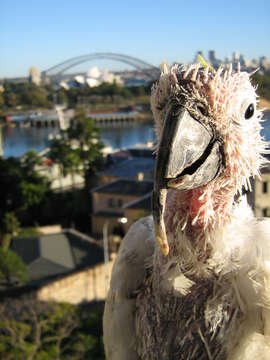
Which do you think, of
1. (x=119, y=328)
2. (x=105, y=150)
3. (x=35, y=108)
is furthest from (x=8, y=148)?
(x=119, y=328)

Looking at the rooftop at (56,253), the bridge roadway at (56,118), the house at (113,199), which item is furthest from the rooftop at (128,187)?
the bridge roadway at (56,118)

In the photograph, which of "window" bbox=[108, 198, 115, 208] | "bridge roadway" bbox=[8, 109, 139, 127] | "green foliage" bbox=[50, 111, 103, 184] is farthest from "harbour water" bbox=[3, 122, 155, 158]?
"window" bbox=[108, 198, 115, 208]

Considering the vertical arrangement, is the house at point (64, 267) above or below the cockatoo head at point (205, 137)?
below

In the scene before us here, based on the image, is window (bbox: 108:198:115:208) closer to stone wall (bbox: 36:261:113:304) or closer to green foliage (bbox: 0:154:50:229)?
green foliage (bbox: 0:154:50:229)

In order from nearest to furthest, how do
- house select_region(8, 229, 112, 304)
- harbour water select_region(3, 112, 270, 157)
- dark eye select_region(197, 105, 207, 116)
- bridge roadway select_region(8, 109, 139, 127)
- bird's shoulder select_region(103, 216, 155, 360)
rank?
dark eye select_region(197, 105, 207, 116) → bird's shoulder select_region(103, 216, 155, 360) → house select_region(8, 229, 112, 304) → bridge roadway select_region(8, 109, 139, 127) → harbour water select_region(3, 112, 270, 157)

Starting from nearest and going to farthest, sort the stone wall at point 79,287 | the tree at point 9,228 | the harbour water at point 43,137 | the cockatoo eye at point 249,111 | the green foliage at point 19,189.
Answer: the cockatoo eye at point 249,111 < the stone wall at point 79,287 < the tree at point 9,228 < the green foliage at point 19,189 < the harbour water at point 43,137

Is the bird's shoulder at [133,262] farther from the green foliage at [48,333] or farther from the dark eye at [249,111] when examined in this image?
the green foliage at [48,333]
